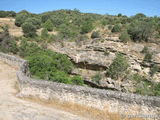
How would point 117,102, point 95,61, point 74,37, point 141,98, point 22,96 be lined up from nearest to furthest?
1. point 141,98
2. point 117,102
3. point 22,96
4. point 95,61
5. point 74,37

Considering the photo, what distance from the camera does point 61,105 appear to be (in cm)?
663

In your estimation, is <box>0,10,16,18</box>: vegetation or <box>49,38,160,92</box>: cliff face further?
<box>0,10,16,18</box>: vegetation

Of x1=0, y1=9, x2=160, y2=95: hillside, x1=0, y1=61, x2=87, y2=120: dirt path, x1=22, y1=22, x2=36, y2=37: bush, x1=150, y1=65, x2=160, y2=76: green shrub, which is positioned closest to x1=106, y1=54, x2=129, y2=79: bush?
x1=0, y1=9, x2=160, y2=95: hillside

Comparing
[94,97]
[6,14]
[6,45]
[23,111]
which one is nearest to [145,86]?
[94,97]

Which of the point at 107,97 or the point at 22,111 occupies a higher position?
the point at 107,97

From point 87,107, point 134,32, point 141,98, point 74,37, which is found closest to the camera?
point 141,98

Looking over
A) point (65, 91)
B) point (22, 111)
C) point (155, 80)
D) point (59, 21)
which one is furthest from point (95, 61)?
point (59, 21)

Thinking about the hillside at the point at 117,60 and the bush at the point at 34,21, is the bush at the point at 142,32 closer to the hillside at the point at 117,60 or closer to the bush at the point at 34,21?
the hillside at the point at 117,60

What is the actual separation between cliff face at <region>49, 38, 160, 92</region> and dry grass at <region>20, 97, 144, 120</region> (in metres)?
8.61

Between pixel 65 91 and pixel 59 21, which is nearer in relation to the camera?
pixel 65 91

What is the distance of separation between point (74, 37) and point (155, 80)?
1795cm

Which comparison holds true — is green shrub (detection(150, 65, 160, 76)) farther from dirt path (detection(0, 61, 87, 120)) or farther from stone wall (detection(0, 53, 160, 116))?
dirt path (detection(0, 61, 87, 120))

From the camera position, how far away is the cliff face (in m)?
14.9

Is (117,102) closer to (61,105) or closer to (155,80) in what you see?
(61,105)
